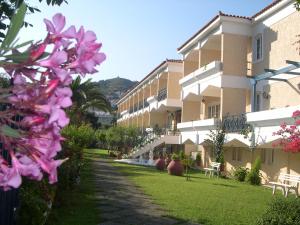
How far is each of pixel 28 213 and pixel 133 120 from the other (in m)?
51.0

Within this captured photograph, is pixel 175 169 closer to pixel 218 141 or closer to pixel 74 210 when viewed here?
pixel 218 141

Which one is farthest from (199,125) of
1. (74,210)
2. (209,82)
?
(74,210)

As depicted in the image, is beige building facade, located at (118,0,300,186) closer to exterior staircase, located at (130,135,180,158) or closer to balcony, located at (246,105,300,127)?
balcony, located at (246,105,300,127)

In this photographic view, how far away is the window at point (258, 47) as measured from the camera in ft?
76.4

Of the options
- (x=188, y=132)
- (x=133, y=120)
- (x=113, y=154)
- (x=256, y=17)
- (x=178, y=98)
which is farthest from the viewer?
(x=133, y=120)

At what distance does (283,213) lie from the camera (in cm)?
804

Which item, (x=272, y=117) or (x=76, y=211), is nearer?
(x=76, y=211)

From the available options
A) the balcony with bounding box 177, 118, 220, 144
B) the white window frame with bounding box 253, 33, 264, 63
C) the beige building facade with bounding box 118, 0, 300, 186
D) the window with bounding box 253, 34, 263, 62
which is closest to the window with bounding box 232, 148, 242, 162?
the beige building facade with bounding box 118, 0, 300, 186

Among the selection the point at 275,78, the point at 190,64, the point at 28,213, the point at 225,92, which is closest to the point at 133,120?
the point at 190,64

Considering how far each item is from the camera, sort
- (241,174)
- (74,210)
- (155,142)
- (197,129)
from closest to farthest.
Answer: (74,210)
(241,174)
(197,129)
(155,142)

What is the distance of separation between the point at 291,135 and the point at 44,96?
1595 centimetres

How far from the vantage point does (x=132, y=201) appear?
12.2 metres

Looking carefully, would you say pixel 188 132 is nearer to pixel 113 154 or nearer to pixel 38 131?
pixel 113 154

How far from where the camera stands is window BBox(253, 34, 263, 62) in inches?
917
